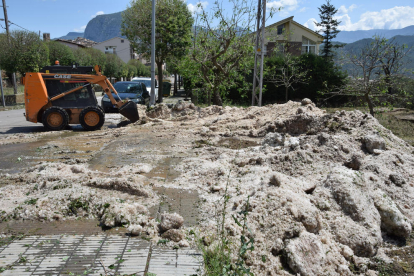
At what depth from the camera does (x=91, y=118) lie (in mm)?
12172

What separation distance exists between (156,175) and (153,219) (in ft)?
6.99

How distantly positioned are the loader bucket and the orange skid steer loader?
34.4 inches

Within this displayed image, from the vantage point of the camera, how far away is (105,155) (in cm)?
819

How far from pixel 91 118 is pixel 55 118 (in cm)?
117

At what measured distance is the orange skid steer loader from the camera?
456 inches

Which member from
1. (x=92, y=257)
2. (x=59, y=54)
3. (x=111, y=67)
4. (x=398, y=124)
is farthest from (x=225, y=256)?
(x=111, y=67)

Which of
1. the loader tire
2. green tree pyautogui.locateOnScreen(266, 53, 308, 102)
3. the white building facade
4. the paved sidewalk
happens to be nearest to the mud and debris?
the paved sidewalk

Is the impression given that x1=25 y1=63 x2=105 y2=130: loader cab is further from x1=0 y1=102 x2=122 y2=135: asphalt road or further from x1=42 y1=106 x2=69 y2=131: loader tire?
x1=0 y1=102 x2=122 y2=135: asphalt road

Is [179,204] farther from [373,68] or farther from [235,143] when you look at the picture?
[373,68]

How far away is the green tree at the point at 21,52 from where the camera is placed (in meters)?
22.8

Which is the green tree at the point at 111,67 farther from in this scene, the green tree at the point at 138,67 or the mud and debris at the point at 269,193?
the mud and debris at the point at 269,193

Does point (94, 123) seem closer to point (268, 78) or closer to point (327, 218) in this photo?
point (327, 218)

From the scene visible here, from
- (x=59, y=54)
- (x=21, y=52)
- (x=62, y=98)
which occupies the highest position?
(x=59, y=54)

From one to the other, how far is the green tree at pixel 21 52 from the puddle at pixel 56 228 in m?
21.8
